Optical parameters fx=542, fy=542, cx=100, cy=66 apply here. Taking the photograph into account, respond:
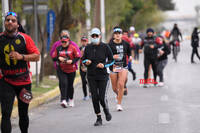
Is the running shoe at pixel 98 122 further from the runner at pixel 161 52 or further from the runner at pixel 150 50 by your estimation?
the runner at pixel 161 52

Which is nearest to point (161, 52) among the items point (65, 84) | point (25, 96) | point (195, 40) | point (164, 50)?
point (164, 50)

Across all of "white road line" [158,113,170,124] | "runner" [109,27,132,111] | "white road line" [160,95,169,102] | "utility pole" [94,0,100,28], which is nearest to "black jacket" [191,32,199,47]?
"utility pole" [94,0,100,28]

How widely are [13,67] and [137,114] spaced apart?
4434mm

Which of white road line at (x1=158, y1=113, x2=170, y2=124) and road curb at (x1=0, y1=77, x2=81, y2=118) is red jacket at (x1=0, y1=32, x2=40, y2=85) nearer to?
white road line at (x1=158, y1=113, x2=170, y2=124)

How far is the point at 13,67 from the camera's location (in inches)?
297

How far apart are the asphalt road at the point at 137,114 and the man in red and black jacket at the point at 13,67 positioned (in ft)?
7.18

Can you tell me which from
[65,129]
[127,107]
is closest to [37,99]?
[127,107]

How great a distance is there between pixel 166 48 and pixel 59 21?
16.4 ft

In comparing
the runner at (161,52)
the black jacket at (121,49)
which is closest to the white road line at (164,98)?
the black jacket at (121,49)

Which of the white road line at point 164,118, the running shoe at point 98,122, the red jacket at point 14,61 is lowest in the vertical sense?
the white road line at point 164,118

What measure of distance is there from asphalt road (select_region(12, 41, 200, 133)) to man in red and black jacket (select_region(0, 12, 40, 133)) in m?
2.19

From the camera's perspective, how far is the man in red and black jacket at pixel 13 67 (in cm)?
745

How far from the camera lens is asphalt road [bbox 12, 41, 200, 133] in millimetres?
9664

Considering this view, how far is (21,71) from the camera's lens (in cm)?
759
